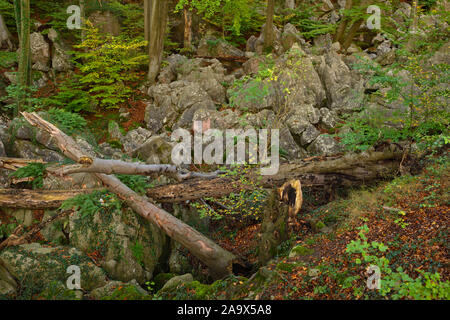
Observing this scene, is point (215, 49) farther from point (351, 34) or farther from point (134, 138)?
point (134, 138)

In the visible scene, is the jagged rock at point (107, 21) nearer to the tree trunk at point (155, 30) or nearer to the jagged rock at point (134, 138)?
the tree trunk at point (155, 30)

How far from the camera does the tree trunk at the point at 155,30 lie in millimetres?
13445

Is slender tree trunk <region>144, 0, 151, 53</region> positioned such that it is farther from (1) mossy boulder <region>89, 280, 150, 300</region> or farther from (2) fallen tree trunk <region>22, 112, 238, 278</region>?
(1) mossy boulder <region>89, 280, 150, 300</region>

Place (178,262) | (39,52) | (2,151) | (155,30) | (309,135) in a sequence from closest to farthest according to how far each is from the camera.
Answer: (178,262) → (2,151) → (309,135) → (155,30) → (39,52)

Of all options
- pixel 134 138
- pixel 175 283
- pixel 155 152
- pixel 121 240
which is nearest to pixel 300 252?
pixel 175 283

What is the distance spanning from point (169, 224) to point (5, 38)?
50.1 feet

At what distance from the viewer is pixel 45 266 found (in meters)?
5.93

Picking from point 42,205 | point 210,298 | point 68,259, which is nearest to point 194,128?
point 42,205

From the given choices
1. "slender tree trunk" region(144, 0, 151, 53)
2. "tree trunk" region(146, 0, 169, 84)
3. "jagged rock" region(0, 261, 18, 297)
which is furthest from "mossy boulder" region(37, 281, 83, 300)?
"slender tree trunk" region(144, 0, 151, 53)

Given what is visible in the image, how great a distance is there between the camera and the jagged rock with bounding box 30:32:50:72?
555 inches

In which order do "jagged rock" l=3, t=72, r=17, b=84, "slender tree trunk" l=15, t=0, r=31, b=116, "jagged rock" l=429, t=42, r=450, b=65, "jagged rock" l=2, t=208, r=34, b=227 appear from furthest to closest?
"jagged rock" l=3, t=72, r=17, b=84, "slender tree trunk" l=15, t=0, r=31, b=116, "jagged rock" l=429, t=42, r=450, b=65, "jagged rock" l=2, t=208, r=34, b=227

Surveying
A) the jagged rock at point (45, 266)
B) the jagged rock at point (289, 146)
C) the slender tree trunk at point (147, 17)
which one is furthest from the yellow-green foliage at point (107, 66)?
the jagged rock at point (45, 266)

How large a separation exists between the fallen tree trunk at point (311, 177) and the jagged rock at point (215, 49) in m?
11.1

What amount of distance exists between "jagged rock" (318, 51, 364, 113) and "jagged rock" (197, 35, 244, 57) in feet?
18.1
